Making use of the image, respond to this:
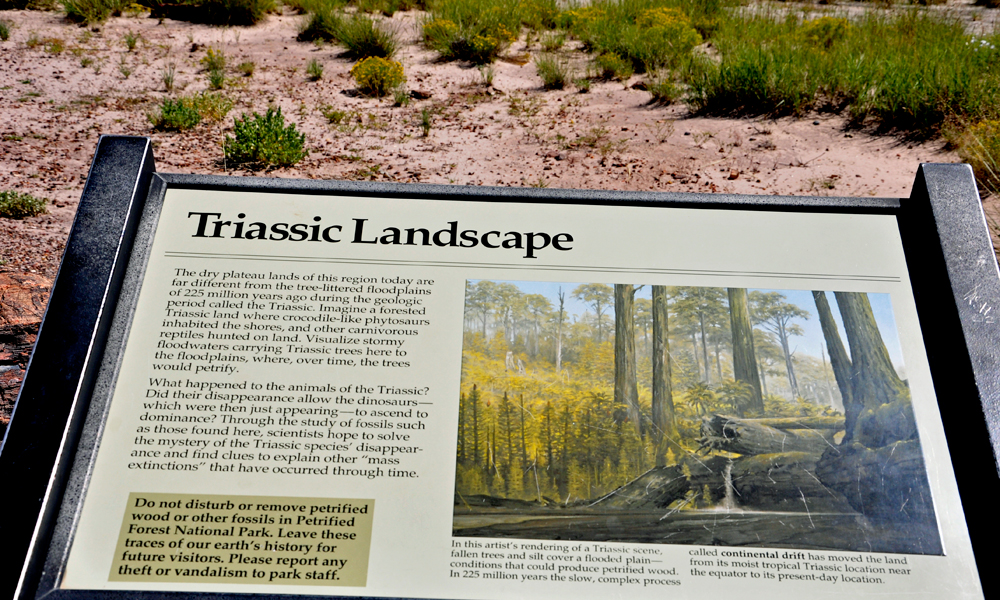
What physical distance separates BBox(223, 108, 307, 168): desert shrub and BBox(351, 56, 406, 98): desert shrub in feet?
5.93

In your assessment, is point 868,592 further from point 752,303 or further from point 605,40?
point 605,40

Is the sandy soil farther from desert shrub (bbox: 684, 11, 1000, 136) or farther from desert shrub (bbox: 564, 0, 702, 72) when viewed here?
desert shrub (bbox: 564, 0, 702, 72)

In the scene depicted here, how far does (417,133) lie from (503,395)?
475cm

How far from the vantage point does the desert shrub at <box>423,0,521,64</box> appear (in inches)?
317

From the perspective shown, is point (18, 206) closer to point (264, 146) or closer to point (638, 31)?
point (264, 146)

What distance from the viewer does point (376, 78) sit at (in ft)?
23.1

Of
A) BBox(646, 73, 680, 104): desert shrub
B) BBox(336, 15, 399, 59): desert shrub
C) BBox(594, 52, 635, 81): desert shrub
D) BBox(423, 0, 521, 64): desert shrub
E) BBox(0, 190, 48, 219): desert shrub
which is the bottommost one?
BBox(0, 190, 48, 219): desert shrub

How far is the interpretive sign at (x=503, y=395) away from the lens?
180cm

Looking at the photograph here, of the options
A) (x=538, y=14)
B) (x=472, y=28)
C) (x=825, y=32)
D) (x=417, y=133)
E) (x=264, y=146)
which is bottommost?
(x=264, y=146)

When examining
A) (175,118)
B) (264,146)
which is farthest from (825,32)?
(175,118)

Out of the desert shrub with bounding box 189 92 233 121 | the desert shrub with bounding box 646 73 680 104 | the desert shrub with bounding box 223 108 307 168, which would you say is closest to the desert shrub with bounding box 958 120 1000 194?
the desert shrub with bounding box 646 73 680 104

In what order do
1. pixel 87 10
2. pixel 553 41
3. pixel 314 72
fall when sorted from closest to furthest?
pixel 314 72 < pixel 553 41 < pixel 87 10

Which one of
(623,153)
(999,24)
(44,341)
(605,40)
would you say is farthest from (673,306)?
(999,24)

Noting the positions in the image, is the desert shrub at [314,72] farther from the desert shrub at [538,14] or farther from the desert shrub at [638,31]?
the desert shrub at [638,31]
